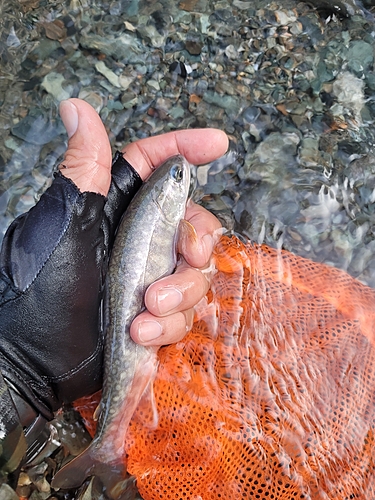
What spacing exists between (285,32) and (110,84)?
1.84 metres

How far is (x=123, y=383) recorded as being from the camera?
330cm

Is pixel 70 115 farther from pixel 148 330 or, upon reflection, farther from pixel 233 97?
pixel 233 97

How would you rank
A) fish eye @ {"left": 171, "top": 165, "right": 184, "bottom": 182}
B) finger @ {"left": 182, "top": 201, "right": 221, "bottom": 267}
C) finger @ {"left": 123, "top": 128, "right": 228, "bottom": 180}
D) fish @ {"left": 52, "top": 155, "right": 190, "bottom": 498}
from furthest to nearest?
finger @ {"left": 123, "top": 128, "right": 228, "bottom": 180}
fish eye @ {"left": 171, "top": 165, "right": 184, "bottom": 182}
finger @ {"left": 182, "top": 201, "right": 221, "bottom": 267}
fish @ {"left": 52, "top": 155, "right": 190, "bottom": 498}

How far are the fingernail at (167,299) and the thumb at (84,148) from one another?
0.79m

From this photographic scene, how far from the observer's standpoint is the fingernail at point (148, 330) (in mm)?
3202

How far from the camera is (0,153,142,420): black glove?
3.17m

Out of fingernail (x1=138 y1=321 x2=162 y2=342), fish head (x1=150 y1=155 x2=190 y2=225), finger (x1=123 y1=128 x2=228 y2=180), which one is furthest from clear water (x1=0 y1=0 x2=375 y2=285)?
fingernail (x1=138 y1=321 x2=162 y2=342)

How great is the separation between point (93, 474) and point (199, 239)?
1.75m

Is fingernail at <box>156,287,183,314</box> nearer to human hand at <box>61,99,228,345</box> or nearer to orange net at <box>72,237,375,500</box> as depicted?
human hand at <box>61,99,228,345</box>

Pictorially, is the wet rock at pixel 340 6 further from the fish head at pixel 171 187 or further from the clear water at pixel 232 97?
the fish head at pixel 171 187

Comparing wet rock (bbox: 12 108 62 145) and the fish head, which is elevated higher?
wet rock (bbox: 12 108 62 145)

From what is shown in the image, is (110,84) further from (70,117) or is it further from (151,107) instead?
(70,117)

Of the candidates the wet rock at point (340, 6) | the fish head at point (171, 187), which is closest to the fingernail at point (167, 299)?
the fish head at point (171, 187)

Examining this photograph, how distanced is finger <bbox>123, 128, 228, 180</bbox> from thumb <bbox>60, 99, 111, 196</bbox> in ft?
1.82
